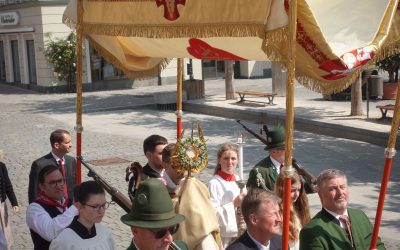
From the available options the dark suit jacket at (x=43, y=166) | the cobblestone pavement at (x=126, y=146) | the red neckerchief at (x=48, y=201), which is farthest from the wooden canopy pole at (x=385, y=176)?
the cobblestone pavement at (x=126, y=146)

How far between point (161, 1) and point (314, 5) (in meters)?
1.36

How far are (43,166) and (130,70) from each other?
1409 millimetres

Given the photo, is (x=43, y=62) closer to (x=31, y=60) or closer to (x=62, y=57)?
(x=62, y=57)

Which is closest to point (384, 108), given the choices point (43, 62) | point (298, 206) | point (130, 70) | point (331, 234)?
→ point (130, 70)

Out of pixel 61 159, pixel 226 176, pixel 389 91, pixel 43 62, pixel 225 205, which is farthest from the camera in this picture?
pixel 43 62

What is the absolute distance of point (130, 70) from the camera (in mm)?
6699

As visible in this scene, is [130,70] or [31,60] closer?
[130,70]

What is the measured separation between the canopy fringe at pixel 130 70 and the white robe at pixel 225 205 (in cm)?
174

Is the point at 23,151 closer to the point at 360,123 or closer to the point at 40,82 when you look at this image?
the point at 360,123

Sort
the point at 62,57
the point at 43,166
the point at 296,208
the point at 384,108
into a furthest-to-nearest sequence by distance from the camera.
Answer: the point at 62,57
the point at 384,108
the point at 43,166
the point at 296,208

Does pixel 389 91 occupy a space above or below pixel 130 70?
below

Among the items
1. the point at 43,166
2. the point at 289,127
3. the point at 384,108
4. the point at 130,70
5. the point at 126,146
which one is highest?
the point at 130,70

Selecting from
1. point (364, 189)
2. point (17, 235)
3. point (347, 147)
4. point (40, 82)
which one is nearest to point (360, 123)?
point (347, 147)

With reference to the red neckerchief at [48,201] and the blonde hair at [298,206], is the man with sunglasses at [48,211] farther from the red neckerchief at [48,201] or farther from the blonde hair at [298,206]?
the blonde hair at [298,206]
